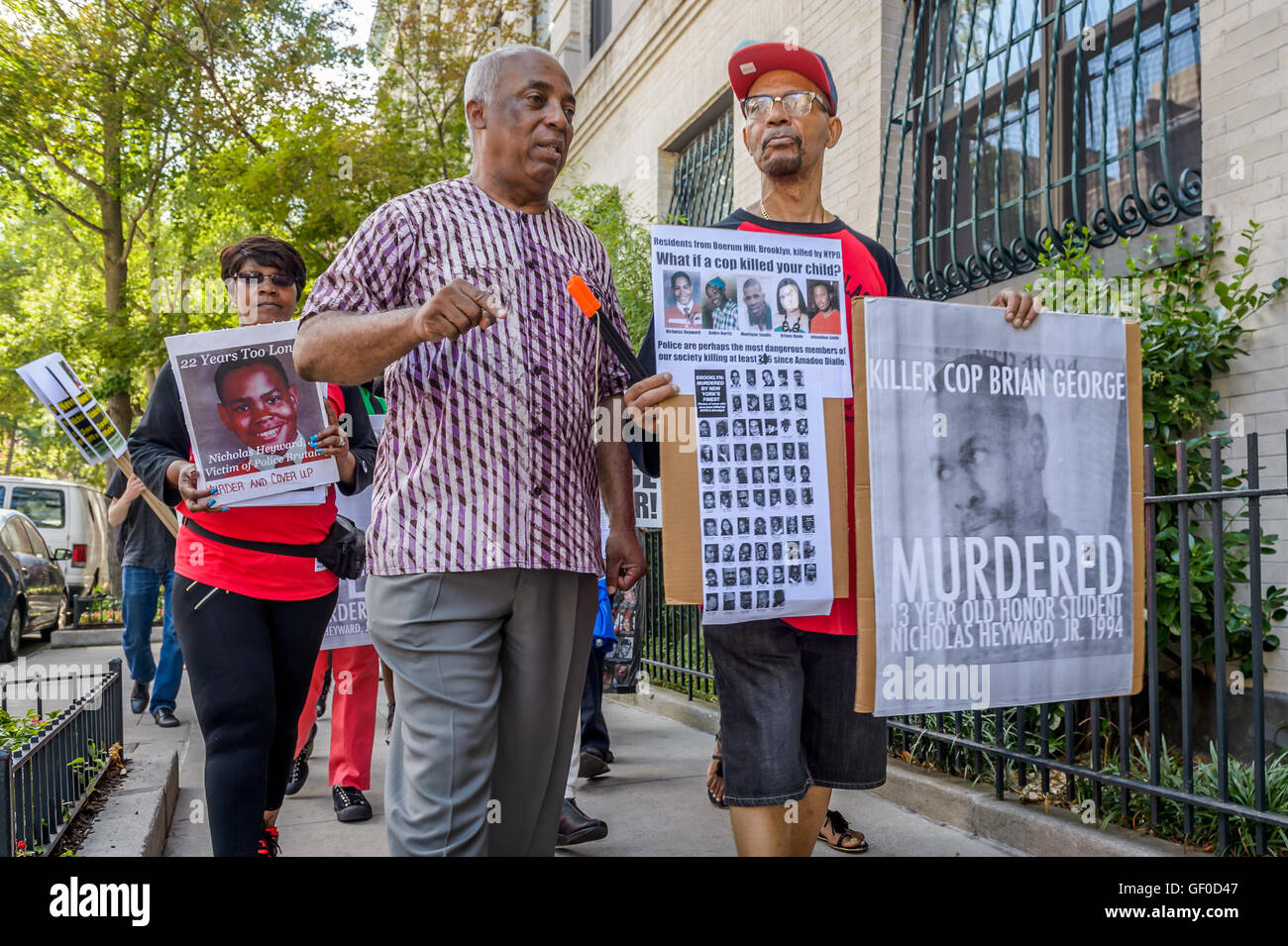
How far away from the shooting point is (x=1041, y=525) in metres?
2.84

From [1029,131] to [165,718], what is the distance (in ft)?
23.0

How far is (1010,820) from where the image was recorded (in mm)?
4449

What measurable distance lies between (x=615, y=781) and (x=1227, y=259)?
3.96 m

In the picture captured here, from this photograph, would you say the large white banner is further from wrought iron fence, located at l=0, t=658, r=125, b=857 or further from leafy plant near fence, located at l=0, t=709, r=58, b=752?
leafy plant near fence, located at l=0, t=709, r=58, b=752

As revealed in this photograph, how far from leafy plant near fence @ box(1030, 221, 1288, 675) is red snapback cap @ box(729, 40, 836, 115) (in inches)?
92.0

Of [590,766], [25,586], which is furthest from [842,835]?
[25,586]

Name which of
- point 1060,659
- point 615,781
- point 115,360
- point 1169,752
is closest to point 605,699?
point 615,781

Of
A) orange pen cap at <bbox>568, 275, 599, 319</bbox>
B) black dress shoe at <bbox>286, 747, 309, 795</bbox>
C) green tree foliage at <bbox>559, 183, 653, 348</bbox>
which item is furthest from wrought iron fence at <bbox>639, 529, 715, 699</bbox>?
orange pen cap at <bbox>568, 275, 599, 319</bbox>

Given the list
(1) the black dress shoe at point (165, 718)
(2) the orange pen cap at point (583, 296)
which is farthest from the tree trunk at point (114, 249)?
(2) the orange pen cap at point (583, 296)

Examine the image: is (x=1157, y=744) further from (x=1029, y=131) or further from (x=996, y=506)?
(x=1029, y=131)

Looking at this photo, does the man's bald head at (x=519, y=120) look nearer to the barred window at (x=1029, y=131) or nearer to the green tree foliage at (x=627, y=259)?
the barred window at (x=1029, y=131)

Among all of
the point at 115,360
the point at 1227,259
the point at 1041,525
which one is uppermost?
the point at 115,360

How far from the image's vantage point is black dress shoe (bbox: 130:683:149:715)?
808 centimetres
